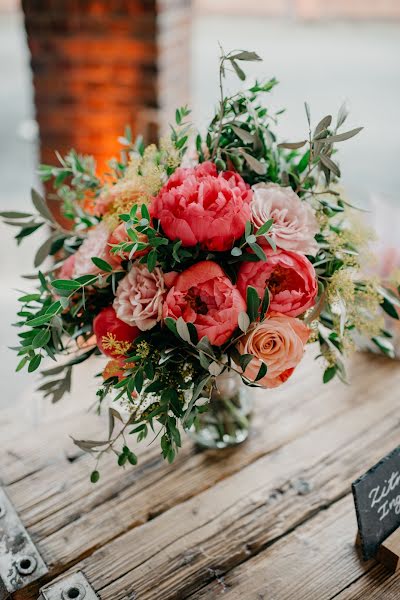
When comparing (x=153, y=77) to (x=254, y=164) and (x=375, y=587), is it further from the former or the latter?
(x=375, y=587)

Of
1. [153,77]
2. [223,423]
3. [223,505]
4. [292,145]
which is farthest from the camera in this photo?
[153,77]

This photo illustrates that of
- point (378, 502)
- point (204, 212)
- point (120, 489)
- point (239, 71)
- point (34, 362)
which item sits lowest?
point (120, 489)

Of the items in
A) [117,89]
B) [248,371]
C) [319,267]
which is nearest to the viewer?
[248,371]

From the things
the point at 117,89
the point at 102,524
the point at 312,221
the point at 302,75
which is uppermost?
the point at 312,221

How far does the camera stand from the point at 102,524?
1.01m

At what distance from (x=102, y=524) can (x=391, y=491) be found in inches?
18.7

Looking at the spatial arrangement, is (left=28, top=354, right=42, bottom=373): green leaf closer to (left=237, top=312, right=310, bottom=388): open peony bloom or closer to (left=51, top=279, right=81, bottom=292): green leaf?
(left=51, top=279, right=81, bottom=292): green leaf

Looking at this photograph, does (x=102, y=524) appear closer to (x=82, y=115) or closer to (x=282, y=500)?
(x=282, y=500)

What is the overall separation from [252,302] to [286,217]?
6.4 inches

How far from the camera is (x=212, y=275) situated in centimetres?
85

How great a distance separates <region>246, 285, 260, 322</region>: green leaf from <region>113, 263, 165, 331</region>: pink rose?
0.42 ft

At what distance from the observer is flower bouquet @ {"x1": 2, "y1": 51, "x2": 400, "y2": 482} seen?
846 millimetres

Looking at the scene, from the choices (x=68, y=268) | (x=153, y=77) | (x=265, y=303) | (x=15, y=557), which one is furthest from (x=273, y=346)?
(x=153, y=77)

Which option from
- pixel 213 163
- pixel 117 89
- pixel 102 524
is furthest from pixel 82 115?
pixel 102 524
